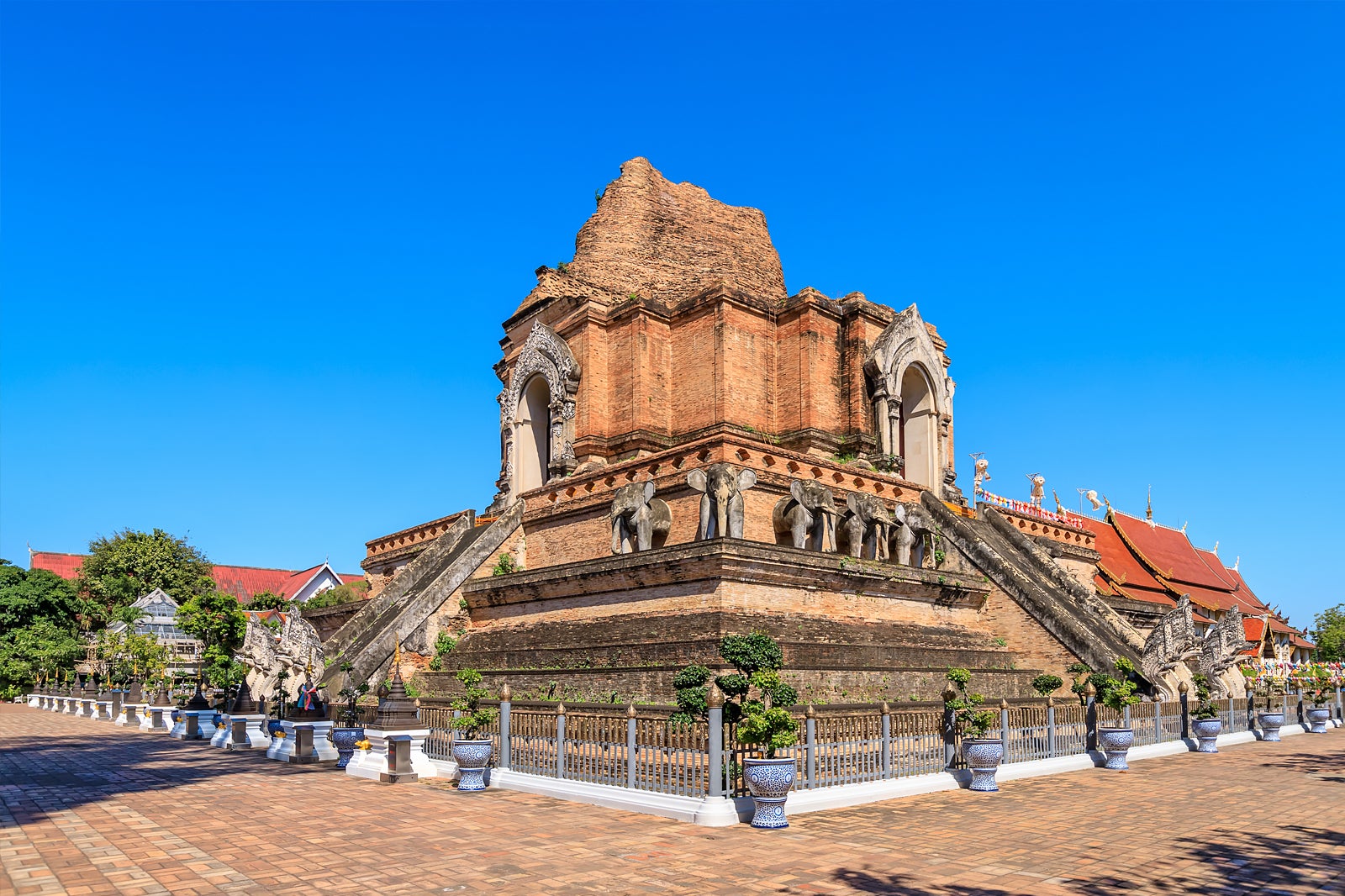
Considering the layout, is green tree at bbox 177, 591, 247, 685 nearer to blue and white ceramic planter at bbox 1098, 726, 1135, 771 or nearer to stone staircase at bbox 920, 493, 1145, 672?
stone staircase at bbox 920, 493, 1145, 672

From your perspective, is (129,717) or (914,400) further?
(129,717)

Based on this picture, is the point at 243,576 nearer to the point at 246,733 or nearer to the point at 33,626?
the point at 33,626

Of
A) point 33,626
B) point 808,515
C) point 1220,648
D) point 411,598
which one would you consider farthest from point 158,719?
point 33,626

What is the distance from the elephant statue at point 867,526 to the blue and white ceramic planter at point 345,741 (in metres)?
8.99

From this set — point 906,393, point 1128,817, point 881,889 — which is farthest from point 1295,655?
point 881,889

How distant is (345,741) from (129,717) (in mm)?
15959

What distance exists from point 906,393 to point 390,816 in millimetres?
19220

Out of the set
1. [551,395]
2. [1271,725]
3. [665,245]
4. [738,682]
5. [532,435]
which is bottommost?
[1271,725]

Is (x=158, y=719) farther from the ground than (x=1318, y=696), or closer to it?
closer to it

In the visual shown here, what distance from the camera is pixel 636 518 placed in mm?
19188

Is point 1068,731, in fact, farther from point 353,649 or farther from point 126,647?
point 126,647

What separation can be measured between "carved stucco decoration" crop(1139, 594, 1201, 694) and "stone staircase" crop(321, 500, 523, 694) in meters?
12.9

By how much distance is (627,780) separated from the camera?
10797 millimetres

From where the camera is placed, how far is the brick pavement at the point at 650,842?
7.40m
